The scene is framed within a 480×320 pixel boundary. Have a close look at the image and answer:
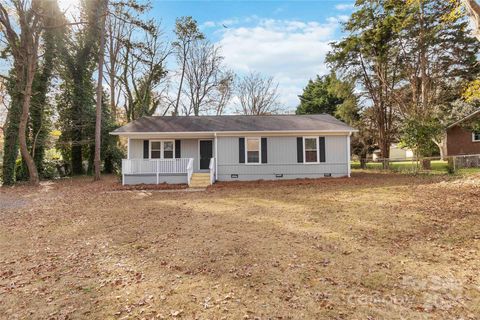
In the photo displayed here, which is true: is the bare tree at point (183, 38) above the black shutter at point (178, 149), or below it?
above

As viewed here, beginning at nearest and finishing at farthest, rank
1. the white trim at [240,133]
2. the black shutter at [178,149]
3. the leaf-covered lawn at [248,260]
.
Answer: the leaf-covered lawn at [248,260] < the white trim at [240,133] < the black shutter at [178,149]

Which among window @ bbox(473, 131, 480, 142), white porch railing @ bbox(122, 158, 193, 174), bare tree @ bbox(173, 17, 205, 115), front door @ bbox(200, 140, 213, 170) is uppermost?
bare tree @ bbox(173, 17, 205, 115)

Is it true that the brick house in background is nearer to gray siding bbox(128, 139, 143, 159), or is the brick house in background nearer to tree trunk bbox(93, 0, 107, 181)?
gray siding bbox(128, 139, 143, 159)

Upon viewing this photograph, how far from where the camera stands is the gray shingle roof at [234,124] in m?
15.6

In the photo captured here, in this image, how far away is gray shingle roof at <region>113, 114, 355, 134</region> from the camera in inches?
616

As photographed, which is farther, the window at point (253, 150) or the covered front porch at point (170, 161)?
the window at point (253, 150)

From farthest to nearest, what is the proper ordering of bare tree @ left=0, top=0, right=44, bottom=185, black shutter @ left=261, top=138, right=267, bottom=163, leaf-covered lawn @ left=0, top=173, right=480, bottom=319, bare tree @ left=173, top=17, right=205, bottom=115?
bare tree @ left=173, top=17, right=205, bottom=115
black shutter @ left=261, top=138, right=267, bottom=163
bare tree @ left=0, top=0, right=44, bottom=185
leaf-covered lawn @ left=0, top=173, right=480, bottom=319

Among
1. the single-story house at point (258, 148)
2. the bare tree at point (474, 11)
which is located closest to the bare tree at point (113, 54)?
the single-story house at point (258, 148)

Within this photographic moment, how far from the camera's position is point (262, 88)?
36.8 m

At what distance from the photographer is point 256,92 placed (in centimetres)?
3700

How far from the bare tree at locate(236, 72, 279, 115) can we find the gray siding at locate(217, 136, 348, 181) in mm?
21513

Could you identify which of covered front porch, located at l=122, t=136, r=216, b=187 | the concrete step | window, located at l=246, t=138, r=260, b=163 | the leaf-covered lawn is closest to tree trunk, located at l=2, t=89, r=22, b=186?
covered front porch, located at l=122, t=136, r=216, b=187

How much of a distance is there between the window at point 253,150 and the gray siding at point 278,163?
1.10 feet

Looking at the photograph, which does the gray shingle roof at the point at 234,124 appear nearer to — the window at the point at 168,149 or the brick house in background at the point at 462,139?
the window at the point at 168,149
